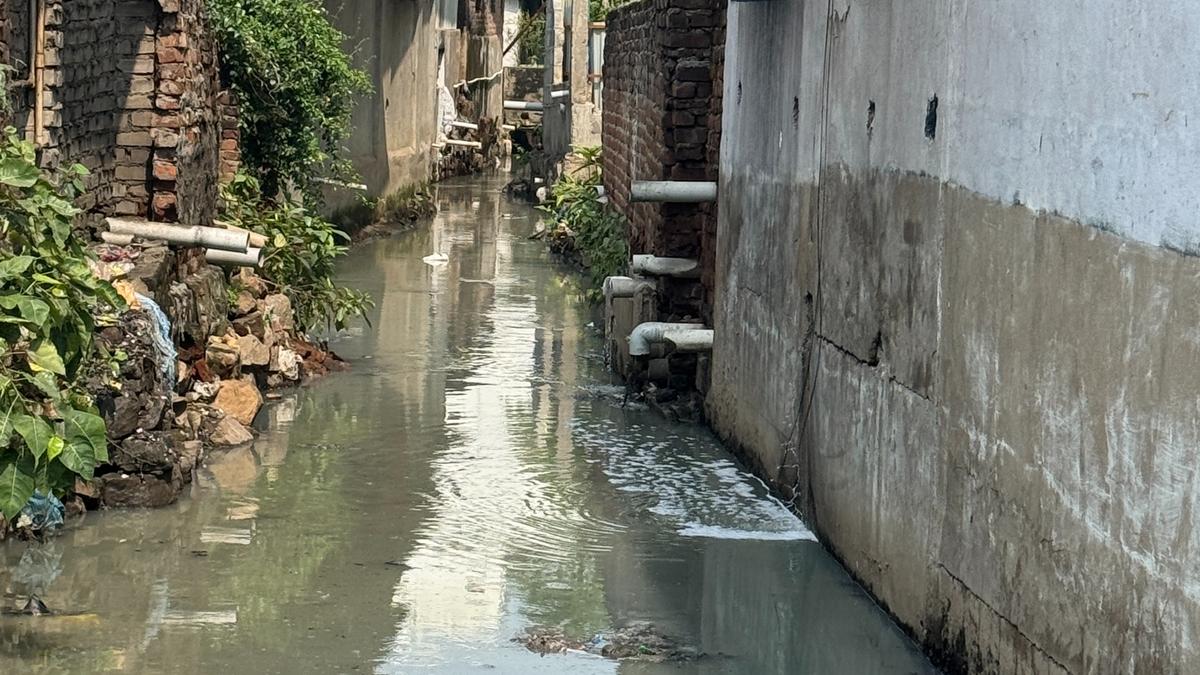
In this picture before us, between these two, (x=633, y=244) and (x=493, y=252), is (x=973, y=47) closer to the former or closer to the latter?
(x=633, y=244)

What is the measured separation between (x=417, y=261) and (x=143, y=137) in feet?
24.1

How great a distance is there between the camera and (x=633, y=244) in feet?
39.9

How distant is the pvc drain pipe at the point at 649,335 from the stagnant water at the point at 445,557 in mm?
420

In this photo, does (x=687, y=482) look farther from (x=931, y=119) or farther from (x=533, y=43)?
(x=533, y=43)

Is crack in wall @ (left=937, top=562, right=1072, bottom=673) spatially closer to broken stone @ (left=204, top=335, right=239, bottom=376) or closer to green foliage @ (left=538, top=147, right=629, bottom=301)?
broken stone @ (left=204, top=335, right=239, bottom=376)

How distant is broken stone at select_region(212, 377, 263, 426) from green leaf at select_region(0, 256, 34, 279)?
12.1 ft

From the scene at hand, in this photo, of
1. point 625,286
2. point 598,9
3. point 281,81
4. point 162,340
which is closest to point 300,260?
point 281,81

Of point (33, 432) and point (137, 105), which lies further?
point (137, 105)

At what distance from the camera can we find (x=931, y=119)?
5.71m

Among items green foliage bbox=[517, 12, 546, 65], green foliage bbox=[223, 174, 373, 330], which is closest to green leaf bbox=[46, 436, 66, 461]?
green foliage bbox=[223, 174, 373, 330]

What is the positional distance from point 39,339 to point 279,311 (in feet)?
17.7

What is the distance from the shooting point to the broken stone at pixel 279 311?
34.3 feet

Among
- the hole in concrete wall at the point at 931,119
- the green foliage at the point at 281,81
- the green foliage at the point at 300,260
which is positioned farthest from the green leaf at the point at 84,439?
the green foliage at the point at 281,81

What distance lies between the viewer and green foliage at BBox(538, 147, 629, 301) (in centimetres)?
1312
